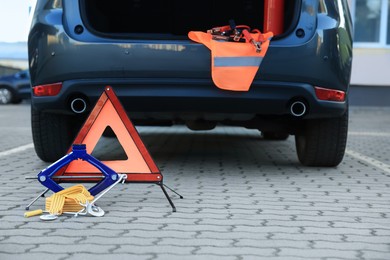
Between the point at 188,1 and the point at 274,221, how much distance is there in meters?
3.32

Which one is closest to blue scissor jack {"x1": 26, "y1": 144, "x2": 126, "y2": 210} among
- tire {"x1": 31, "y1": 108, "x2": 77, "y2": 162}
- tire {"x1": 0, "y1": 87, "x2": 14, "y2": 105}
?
tire {"x1": 31, "y1": 108, "x2": 77, "y2": 162}

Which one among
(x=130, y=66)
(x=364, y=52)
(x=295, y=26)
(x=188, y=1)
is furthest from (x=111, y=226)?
(x=364, y=52)

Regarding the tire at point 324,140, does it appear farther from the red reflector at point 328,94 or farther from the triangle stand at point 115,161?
the triangle stand at point 115,161

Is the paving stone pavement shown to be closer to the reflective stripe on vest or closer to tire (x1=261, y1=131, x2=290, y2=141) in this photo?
the reflective stripe on vest

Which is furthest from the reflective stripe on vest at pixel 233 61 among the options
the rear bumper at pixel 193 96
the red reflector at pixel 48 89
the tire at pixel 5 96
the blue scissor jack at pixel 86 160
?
the tire at pixel 5 96

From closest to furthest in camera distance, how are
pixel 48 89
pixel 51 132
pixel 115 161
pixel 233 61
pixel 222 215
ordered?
pixel 222 215
pixel 115 161
pixel 233 61
pixel 48 89
pixel 51 132

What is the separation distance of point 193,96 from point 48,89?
103cm

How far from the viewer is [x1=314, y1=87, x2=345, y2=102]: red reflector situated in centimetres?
532

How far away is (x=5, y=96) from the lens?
23.8 meters

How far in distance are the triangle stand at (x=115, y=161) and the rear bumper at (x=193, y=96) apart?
709mm

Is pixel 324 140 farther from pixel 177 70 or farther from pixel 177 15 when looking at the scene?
pixel 177 15

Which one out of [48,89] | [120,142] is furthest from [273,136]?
[120,142]

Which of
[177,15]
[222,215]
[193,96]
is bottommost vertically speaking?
[222,215]

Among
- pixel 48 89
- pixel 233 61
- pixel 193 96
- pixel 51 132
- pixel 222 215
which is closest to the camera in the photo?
pixel 222 215
